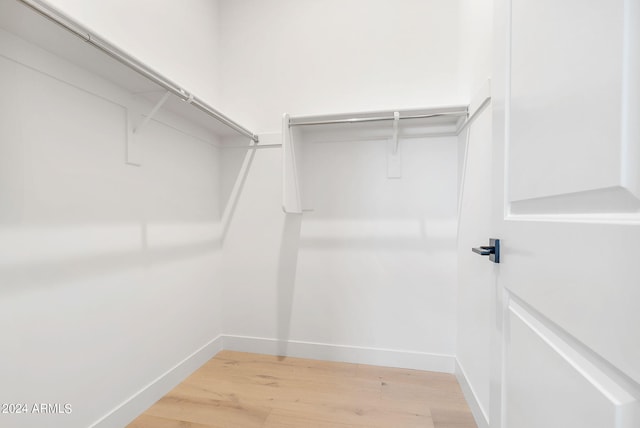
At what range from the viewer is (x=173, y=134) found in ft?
5.51

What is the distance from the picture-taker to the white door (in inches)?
15.1

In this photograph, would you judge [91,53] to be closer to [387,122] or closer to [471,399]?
[387,122]

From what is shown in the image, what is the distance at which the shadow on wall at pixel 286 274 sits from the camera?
6.70ft

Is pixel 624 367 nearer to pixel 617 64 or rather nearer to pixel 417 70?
pixel 617 64

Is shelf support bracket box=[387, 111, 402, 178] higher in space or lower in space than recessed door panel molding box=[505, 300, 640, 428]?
higher

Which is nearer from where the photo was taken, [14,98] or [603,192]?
[603,192]

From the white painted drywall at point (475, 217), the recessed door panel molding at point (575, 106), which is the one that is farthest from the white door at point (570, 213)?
the white painted drywall at point (475, 217)

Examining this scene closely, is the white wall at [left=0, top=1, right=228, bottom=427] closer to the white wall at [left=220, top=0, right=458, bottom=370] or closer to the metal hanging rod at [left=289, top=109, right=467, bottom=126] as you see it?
the white wall at [left=220, top=0, right=458, bottom=370]

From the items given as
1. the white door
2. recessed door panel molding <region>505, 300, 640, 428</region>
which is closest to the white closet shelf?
the white door

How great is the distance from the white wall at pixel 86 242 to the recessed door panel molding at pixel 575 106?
Result: 62.1 inches

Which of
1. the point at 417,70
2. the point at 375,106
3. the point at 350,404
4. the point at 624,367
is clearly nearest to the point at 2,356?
the point at 350,404

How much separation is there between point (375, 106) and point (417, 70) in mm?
354

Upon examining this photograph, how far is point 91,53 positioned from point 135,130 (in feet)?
1.35

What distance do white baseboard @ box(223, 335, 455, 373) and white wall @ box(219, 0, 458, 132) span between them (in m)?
1.61
